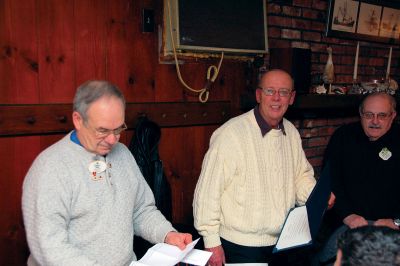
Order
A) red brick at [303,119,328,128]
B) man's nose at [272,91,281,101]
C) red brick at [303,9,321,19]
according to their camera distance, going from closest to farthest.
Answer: man's nose at [272,91,281,101]
red brick at [303,9,321,19]
red brick at [303,119,328,128]

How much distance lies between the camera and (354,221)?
7.57ft

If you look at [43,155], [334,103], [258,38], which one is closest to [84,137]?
[43,155]

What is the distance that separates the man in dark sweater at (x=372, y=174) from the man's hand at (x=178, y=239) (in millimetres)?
1188

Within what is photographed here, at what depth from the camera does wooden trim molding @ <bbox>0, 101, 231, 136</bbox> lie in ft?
5.72

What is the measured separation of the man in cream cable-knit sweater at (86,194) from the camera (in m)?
1.29

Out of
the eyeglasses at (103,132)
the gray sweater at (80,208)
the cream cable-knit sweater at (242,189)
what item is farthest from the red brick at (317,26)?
the eyeglasses at (103,132)

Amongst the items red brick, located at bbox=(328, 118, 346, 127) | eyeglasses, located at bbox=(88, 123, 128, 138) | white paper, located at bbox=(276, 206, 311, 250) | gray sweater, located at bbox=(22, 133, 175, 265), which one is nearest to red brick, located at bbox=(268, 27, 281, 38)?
red brick, located at bbox=(328, 118, 346, 127)

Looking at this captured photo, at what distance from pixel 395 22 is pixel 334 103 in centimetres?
123

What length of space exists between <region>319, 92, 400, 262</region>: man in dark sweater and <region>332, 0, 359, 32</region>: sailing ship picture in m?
0.82

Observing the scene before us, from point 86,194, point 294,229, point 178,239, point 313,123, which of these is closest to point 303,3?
point 313,123

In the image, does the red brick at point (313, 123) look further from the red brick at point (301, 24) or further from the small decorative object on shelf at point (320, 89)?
the red brick at point (301, 24)

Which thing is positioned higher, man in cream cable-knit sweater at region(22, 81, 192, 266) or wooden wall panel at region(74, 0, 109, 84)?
wooden wall panel at region(74, 0, 109, 84)

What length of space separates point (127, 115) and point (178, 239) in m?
0.79

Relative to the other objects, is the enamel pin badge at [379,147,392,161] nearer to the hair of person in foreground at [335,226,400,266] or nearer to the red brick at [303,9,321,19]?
the red brick at [303,9,321,19]
